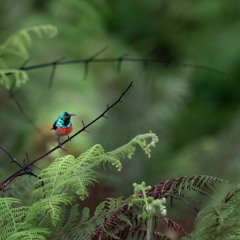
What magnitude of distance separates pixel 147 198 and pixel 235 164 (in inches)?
118

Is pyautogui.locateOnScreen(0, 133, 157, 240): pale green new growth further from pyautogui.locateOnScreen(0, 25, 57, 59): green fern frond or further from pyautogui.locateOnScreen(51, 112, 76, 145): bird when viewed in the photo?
pyautogui.locateOnScreen(0, 25, 57, 59): green fern frond

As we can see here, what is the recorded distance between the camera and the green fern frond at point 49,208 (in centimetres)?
165

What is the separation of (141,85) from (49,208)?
14.3 feet

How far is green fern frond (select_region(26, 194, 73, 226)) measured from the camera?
1.65m

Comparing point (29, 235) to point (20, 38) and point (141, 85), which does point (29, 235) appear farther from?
point (141, 85)

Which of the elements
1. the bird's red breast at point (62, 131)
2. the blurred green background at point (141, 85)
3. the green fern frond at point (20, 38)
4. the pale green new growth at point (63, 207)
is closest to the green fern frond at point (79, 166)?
the pale green new growth at point (63, 207)

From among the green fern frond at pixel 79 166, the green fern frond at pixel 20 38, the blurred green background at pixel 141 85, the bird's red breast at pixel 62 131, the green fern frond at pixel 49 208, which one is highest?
the blurred green background at pixel 141 85

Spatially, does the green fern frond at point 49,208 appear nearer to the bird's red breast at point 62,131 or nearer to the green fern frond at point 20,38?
the bird's red breast at point 62,131

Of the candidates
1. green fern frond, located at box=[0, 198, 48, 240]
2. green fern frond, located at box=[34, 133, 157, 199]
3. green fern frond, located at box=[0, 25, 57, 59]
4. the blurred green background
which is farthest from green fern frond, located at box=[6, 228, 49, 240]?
the blurred green background

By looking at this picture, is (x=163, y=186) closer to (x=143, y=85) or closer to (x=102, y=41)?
(x=143, y=85)

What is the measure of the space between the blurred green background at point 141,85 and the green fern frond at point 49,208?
1456mm

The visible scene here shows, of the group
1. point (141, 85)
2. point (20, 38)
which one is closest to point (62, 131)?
point (20, 38)

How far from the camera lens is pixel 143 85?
19.9 ft

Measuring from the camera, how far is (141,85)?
19.8 feet
